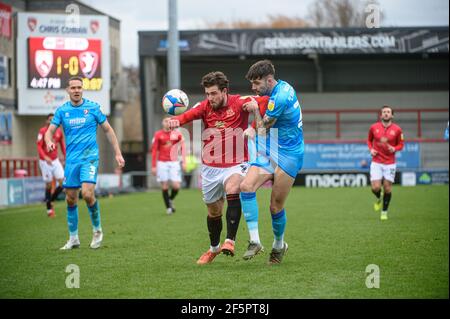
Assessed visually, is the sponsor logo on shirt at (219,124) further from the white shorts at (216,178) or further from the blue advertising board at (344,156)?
the blue advertising board at (344,156)

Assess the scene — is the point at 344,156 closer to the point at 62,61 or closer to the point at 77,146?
the point at 62,61

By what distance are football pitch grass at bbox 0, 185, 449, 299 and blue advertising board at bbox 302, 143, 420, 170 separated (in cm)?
1813

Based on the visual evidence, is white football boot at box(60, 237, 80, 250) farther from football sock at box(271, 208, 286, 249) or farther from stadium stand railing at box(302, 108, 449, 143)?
stadium stand railing at box(302, 108, 449, 143)

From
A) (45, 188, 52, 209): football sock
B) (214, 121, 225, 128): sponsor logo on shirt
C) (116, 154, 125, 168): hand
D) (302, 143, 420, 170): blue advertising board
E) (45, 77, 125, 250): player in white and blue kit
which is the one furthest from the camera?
(302, 143, 420, 170): blue advertising board

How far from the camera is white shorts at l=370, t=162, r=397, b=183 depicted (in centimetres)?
1591

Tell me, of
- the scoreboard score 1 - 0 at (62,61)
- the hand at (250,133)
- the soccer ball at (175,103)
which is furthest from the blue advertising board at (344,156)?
the hand at (250,133)

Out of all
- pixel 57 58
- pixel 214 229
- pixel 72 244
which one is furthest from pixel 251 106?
pixel 57 58

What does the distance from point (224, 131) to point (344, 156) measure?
26547 millimetres

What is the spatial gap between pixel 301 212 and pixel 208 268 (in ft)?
30.9

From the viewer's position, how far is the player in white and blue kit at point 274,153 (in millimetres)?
8734

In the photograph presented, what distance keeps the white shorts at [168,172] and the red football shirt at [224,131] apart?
998 centimetres

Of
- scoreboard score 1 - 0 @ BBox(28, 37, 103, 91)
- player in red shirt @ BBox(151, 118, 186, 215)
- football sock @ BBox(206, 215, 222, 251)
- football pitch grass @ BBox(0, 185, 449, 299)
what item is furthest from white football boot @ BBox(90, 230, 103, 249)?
scoreboard score 1 - 0 @ BBox(28, 37, 103, 91)

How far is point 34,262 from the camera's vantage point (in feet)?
31.1
